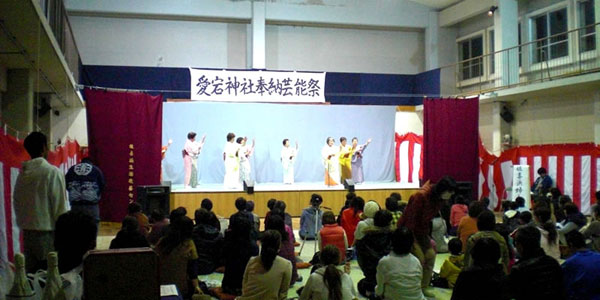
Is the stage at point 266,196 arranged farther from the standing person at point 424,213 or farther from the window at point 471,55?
the standing person at point 424,213

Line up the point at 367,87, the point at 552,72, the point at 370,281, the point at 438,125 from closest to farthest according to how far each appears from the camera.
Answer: the point at 370,281 → the point at 438,125 → the point at 552,72 → the point at 367,87

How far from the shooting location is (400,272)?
12.5 feet

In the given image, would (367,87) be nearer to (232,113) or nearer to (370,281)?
(232,113)

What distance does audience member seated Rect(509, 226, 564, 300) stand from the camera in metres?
3.06

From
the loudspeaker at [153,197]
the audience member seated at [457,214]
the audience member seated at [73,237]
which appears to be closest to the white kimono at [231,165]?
the loudspeaker at [153,197]

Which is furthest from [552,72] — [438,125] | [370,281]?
[370,281]

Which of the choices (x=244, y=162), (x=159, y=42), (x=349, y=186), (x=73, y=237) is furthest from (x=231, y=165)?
→ (x=73, y=237)

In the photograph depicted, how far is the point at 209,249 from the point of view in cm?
565

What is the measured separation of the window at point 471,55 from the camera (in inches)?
585

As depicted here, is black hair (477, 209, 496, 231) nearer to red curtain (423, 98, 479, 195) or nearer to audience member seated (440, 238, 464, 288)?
audience member seated (440, 238, 464, 288)

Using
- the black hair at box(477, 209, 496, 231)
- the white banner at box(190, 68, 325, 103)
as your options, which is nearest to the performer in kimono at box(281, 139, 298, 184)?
the white banner at box(190, 68, 325, 103)

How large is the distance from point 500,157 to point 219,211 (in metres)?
7.06

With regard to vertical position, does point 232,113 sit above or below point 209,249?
above

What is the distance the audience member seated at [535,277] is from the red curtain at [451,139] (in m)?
7.94
